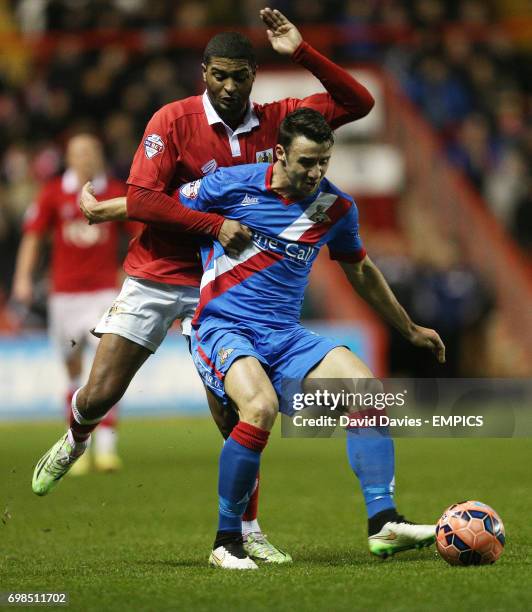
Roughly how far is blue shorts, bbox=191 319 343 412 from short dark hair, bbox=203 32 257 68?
121 cm

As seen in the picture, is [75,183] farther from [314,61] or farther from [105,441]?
[314,61]

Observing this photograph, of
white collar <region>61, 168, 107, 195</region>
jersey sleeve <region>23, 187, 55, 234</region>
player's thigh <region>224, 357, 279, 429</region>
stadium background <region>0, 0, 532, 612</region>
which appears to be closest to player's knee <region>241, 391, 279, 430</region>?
player's thigh <region>224, 357, 279, 429</region>

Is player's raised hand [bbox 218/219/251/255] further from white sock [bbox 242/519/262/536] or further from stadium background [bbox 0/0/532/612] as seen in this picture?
stadium background [bbox 0/0/532/612]

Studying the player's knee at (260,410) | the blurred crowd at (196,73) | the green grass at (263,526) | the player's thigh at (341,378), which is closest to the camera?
the green grass at (263,526)

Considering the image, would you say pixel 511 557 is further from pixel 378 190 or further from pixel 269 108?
pixel 378 190

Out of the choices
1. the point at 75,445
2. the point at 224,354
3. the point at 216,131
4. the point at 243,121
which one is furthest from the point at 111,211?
the point at 75,445

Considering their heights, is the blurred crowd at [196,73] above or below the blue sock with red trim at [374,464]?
above

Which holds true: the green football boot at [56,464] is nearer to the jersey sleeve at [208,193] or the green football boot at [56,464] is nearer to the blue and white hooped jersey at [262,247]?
the blue and white hooped jersey at [262,247]

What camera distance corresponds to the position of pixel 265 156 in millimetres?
5953

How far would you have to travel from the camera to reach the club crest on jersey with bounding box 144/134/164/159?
19.0 feet

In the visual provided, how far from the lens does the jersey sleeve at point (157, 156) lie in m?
5.71

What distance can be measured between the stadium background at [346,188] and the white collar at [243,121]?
2.25 metres

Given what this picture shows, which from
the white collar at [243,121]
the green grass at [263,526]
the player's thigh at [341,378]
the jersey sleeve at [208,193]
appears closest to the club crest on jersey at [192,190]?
the jersey sleeve at [208,193]

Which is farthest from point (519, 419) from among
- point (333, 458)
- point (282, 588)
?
point (282, 588)
